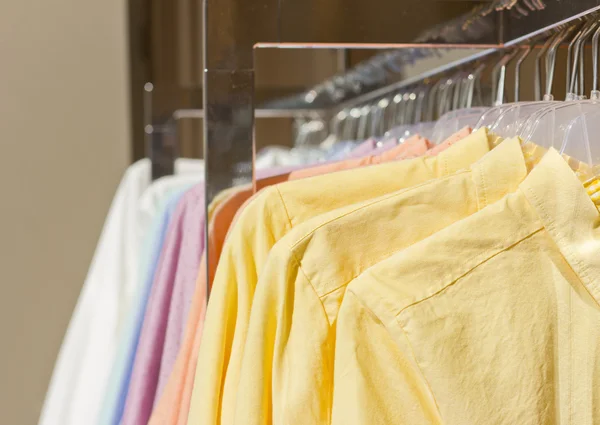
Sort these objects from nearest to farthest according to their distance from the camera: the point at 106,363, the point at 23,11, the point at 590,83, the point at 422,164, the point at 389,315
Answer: the point at 389,315
the point at 422,164
the point at 590,83
the point at 106,363
the point at 23,11

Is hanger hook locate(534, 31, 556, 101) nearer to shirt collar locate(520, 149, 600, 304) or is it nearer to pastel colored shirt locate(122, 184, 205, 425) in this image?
shirt collar locate(520, 149, 600, 304)

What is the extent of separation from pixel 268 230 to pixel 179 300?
0.77 ft

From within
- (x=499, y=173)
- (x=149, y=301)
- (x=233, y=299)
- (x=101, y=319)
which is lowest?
(x=101, y=319)

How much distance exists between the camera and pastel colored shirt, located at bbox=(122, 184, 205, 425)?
29.7 inches

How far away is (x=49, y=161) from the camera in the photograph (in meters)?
2.12

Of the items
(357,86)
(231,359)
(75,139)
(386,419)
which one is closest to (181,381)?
(231,359)

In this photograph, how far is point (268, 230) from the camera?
0.57 meters

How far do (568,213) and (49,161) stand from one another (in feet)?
6.06

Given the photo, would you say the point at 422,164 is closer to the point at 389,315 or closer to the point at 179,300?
the point at 389,315

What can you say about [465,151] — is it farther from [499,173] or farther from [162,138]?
[162,138]

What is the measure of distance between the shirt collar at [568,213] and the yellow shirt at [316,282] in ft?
0.09

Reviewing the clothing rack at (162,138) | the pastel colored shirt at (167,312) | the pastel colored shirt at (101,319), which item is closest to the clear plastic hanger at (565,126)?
the pastel colored shirt at (167,312)

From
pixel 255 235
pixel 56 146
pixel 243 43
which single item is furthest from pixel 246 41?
pixel 56 146

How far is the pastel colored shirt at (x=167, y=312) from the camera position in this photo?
0.75m
